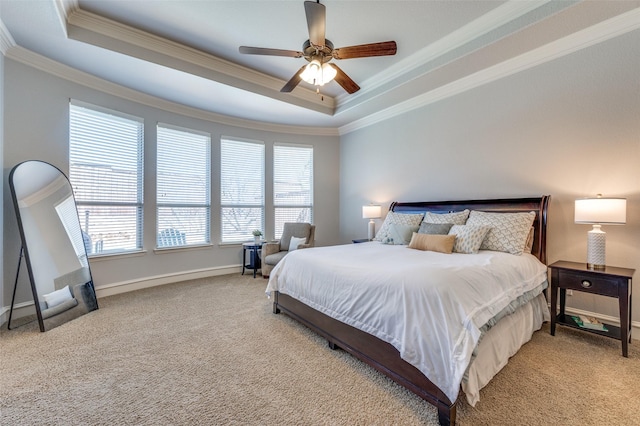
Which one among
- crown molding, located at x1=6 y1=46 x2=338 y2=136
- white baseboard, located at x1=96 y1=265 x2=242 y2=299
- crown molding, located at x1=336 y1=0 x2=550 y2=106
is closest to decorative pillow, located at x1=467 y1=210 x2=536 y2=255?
crown molding, located at x1=336 y1=0 x2=550 y2=106

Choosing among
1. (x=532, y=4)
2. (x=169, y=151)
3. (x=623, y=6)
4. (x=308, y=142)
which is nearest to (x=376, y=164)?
(x=308, y=142)

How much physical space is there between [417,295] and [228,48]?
3.55 m

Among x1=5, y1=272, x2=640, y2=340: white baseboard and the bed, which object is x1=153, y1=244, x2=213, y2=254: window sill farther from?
the bed

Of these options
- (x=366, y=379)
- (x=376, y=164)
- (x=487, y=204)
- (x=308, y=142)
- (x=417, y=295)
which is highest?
(x=308, y=142)

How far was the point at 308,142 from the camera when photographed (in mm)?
5762

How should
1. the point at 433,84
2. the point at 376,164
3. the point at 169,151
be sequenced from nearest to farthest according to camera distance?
1. the point at 433,84
2. the point at 169,151
3. the point at 376,164

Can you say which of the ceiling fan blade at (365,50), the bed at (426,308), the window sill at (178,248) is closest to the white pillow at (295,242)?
the window sill at (178,248)

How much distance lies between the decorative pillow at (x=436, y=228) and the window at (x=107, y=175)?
4.17m

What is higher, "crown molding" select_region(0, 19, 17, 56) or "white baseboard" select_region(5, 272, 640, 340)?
"crown molding" select_region(0, 19, 17, 56)

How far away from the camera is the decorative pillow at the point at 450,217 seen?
11.0 ft

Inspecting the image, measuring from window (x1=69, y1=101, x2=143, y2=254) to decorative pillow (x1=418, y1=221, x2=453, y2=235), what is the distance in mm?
4166

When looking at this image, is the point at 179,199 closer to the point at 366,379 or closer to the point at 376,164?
the point at 376,164

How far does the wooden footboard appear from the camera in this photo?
1531 mm

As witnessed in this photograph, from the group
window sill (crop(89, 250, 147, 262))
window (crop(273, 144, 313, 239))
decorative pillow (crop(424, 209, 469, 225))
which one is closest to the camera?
decorative pillow (crop(424, 209, 469, 225))
